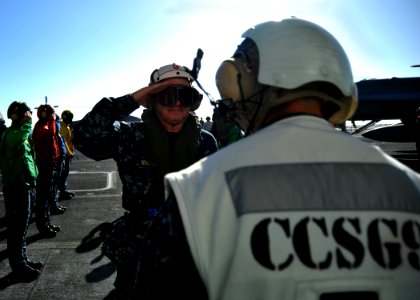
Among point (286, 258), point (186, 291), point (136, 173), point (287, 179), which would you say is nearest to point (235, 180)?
point (287, 179)

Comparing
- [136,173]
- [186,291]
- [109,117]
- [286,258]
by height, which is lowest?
[186,291]

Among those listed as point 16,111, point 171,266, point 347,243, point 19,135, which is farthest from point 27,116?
point 347,243

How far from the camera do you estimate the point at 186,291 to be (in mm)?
1021

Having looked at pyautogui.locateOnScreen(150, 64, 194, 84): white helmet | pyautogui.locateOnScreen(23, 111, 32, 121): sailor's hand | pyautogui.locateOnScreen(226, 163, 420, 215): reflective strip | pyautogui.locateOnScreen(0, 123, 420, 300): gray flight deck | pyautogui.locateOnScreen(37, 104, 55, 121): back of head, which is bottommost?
pyautogui.locateOnScreen(0, 123, 420, 300): gray flight deck

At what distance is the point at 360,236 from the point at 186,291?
563 millimetres

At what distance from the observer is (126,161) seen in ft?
7.58

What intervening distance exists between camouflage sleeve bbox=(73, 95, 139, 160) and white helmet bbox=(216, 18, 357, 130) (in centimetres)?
107

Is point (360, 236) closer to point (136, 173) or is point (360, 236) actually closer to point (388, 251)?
point (388, 251)

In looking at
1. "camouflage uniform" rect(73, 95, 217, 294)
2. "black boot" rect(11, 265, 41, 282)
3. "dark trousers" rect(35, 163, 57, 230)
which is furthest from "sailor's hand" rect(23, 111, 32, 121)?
"camouflage uniform" rect(73, 95, 217, 294)

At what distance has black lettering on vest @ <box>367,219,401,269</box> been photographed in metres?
0.99

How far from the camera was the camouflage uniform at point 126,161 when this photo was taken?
2.18 meters

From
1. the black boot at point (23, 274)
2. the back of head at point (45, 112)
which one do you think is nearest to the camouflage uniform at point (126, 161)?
the black boot at point (23, 274)

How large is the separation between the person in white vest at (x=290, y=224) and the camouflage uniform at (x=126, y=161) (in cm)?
118

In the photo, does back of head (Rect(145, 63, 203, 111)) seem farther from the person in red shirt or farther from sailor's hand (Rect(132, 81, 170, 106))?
the person in red shirt
